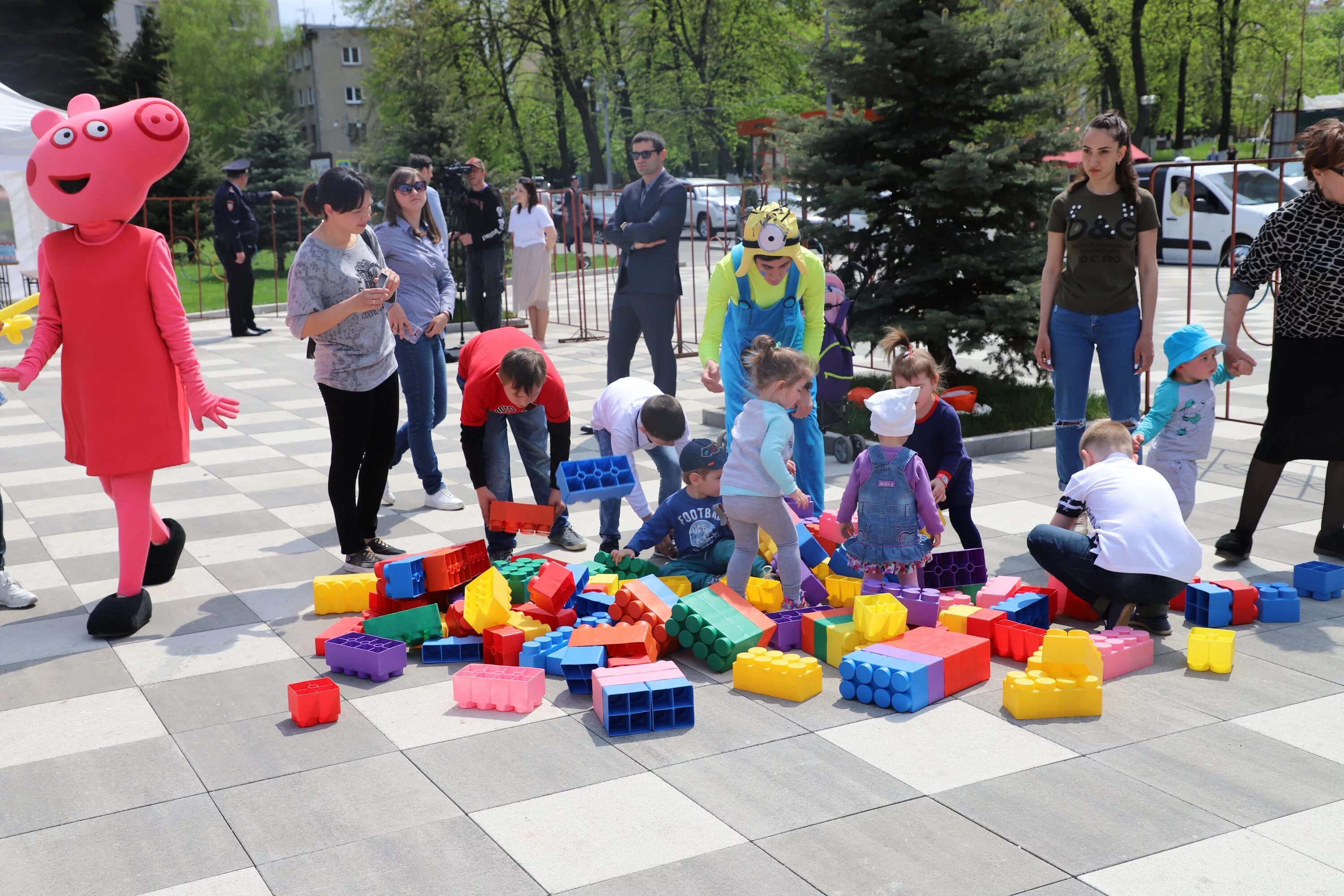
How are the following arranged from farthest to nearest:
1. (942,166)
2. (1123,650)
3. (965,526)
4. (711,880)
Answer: (942,166) < (965,526) < (1123,650) < (711,880)

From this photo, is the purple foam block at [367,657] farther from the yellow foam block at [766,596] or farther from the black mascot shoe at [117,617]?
the yellow foam block at [766,596]

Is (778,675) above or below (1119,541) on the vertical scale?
below

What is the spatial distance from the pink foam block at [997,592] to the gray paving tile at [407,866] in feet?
7.67

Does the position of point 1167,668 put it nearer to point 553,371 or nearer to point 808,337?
point 808,337

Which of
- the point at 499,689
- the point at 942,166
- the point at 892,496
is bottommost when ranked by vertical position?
the point at 499,689

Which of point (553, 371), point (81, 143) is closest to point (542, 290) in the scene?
point (553, 371)

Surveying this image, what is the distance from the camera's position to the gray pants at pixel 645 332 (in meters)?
8.55

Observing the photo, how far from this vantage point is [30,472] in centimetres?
854

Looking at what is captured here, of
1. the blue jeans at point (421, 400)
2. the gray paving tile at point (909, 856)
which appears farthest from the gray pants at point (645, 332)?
the gray paving tile at point (909, 856)

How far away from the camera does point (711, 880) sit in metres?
3.07

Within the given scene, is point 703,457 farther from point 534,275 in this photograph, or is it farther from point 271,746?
point 534,275

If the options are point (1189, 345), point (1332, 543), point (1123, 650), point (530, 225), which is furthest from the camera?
point (530, 225)

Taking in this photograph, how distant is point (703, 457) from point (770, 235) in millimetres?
1191

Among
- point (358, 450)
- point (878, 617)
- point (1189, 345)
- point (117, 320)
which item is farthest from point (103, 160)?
point (1189, 345)
